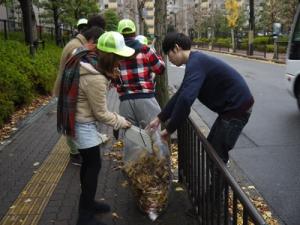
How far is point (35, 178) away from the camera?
5.32m

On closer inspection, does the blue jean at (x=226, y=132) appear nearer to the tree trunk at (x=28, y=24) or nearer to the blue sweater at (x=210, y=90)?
the blue sweater at (x=210, y=90)

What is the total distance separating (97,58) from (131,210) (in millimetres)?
1548

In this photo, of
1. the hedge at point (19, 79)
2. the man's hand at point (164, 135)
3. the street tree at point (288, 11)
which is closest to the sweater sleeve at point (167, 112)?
the man's hand at point (164, 135)

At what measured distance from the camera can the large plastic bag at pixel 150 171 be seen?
4.00m

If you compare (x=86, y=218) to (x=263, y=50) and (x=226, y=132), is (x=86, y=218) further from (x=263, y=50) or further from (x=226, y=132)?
(x=263, y=50)

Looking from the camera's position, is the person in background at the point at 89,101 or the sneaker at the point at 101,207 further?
the sneaker at the point at 101,207

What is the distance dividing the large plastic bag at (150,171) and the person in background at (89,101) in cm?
33

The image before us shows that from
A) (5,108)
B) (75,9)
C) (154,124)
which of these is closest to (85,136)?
(154,124)

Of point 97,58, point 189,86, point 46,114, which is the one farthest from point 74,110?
point 46,114

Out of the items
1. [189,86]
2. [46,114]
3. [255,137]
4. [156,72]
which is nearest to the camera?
[189,86]

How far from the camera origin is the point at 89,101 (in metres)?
3.54

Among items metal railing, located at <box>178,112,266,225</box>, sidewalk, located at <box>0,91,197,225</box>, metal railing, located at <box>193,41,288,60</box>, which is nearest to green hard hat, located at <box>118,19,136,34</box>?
metal railing, located at <box>178,112,266,225</box>

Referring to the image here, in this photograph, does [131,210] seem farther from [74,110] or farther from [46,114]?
[46,114]

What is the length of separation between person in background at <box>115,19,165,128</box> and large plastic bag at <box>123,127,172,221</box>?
75 centimetres
